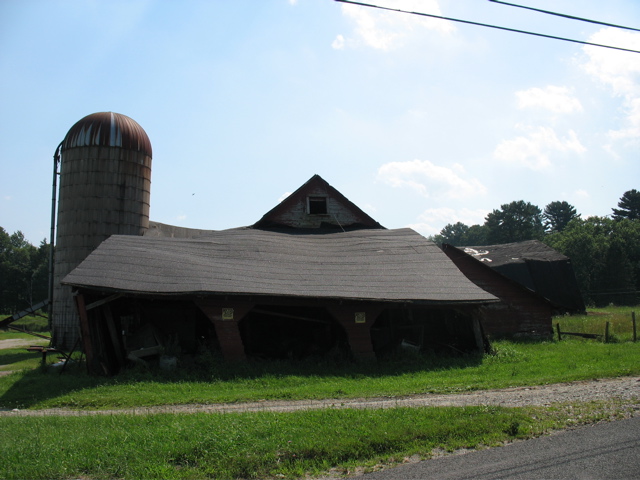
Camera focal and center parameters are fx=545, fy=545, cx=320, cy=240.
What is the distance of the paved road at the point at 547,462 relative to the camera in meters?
6.39

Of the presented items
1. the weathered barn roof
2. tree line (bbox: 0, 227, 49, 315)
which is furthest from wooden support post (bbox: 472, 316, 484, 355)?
tree line (bbox: 0, 227, 49, 315)

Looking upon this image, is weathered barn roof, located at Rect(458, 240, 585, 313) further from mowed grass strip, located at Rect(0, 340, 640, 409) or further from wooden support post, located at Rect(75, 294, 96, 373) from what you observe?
wooden support post, located at Rect(75, 294, 96, 373)

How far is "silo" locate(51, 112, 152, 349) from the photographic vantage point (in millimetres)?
25844

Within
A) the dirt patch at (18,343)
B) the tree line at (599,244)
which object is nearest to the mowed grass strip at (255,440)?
the dirt patch at (18,343)

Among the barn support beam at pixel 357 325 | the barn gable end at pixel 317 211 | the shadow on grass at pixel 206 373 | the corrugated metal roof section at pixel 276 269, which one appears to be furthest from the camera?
the barn gable end at pixel 317 211

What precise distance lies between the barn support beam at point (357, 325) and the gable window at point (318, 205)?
477 inches

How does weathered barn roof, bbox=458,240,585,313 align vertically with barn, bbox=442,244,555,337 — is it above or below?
above

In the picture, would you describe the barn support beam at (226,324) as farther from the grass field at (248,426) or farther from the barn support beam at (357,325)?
the barn support beam at (357,325)

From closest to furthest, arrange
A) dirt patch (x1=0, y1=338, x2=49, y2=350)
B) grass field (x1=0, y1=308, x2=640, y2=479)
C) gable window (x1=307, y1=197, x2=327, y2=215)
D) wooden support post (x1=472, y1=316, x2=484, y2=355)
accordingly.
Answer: grass field (x1=0, y1=308, x2=640, y2=479)
wooden support post (x1=472, y1=316, x2=484, y2=355)
gable window (x1=307, y1=197, x2=327, y2=215)
dirt patch (x1=0, y1=338, x2=49, y2=350)

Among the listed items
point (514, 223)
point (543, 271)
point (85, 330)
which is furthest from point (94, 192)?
point (514, 223)

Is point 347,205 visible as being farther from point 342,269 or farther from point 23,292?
point 23,292

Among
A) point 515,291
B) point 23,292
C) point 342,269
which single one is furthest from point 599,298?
point 23,292

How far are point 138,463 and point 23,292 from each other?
266 ft

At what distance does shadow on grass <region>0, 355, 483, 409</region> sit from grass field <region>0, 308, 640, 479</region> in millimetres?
73
